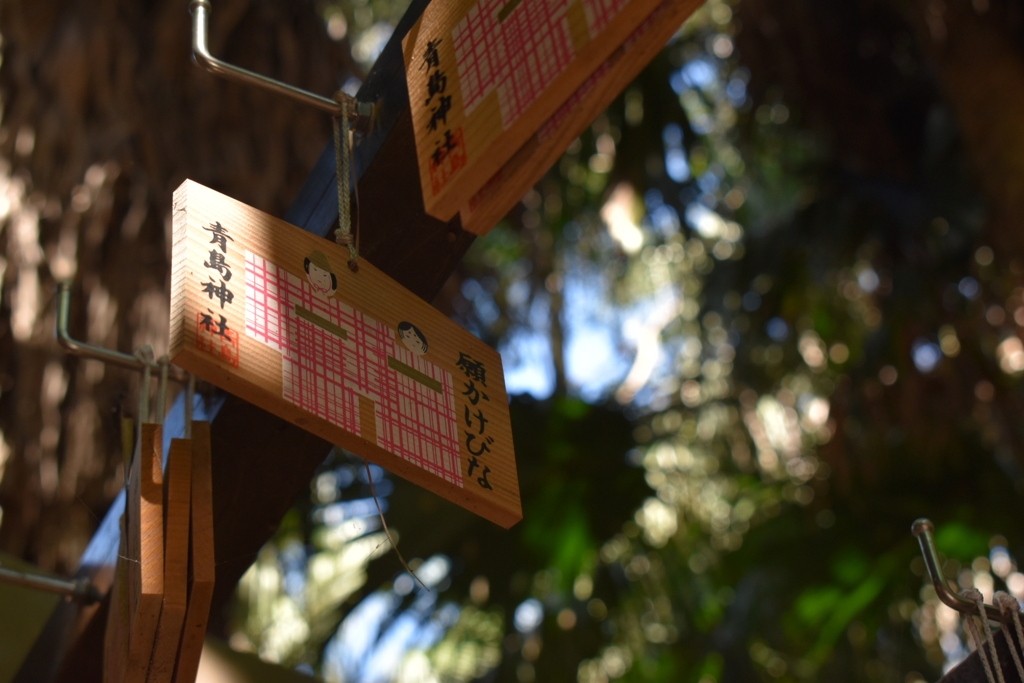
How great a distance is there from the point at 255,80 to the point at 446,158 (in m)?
0.29

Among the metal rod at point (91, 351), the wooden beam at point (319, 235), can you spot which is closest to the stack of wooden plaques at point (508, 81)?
the wooden beam at point (319, 235)

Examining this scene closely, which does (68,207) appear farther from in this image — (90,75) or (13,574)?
(13,574)

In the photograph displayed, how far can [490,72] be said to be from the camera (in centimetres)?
90

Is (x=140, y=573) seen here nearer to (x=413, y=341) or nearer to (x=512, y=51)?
(x=413, y=341)

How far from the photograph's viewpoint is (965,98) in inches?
110

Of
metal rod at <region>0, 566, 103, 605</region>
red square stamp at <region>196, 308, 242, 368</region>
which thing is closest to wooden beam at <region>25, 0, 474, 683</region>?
metal rod at <region>0, 566, 103, 605</region>

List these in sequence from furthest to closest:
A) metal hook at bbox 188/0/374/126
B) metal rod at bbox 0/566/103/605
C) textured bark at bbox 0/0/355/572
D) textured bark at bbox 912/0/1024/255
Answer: textured bark at bbox 912/0/1024/255, textured bark at bbox 0/0/355/572, metal rod at bbox 0/566/103/605, metal hook at bbox 188/0/374/126

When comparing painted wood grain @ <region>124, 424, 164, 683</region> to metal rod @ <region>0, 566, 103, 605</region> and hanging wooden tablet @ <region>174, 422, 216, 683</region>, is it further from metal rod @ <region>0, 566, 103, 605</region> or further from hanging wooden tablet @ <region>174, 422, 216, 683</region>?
metal rod @ <region>0, 566, 103, 605</region>

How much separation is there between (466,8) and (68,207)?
167 cm

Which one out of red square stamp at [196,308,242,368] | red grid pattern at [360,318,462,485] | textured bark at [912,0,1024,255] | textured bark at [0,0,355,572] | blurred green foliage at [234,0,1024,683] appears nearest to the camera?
red square stamp at [196,308,242,368]

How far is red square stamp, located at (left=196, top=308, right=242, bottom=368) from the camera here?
2.53ft

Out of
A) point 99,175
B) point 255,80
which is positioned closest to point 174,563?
point 255,80

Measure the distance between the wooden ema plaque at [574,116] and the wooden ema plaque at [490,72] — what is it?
24 millimetres

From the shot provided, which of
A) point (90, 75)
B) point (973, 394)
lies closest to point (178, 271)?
point (90, 75)
